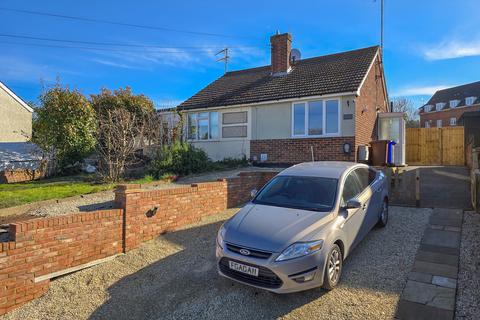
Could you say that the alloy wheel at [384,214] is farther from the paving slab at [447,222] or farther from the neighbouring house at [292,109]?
the neighbouring house at [292,109]

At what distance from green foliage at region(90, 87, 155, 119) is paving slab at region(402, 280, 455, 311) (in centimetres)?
1407

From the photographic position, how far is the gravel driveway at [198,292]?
11.7ft

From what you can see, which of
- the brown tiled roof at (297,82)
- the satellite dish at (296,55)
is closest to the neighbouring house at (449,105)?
the satellite dish at (296,55)

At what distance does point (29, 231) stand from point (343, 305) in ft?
13.7

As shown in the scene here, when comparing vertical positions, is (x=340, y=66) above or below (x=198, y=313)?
above

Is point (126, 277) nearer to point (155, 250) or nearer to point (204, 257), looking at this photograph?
point (155, 250)

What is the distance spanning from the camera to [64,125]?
11.4 m

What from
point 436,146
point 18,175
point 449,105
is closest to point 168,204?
point 18,175

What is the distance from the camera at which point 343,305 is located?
11.6 feet

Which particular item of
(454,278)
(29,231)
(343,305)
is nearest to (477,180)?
(454,278)

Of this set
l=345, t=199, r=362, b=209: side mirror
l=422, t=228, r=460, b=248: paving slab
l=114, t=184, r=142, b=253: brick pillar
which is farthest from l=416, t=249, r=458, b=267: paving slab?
l=114, t=184, r=142, b=253: brick pillar

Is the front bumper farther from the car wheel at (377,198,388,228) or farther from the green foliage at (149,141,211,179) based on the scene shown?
the green foliage at (149,141,211,179)

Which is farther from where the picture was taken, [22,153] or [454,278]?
[22,153]

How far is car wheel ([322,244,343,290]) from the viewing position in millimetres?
3729
